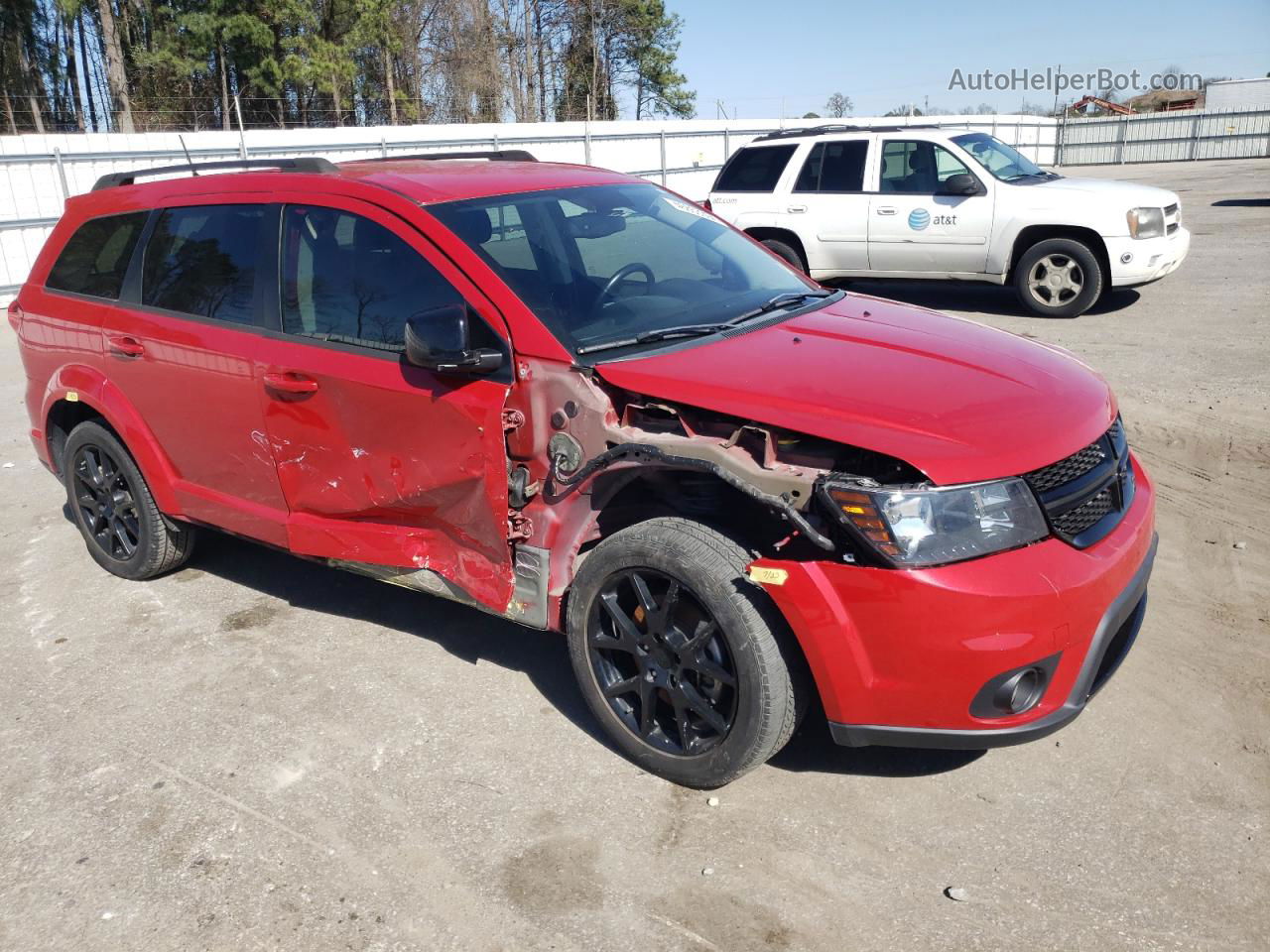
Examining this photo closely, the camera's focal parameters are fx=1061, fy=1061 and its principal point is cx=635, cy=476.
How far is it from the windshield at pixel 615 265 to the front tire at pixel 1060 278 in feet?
21.4

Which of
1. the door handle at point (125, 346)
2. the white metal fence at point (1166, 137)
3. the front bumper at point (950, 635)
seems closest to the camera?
the front bumper at point (950, 635)

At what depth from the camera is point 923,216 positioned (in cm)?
1060

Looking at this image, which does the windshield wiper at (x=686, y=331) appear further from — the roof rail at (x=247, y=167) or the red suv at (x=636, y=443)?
the roof rail at (x=247, y=167)

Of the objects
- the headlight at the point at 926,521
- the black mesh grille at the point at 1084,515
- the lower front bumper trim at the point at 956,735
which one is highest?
the headlight at the point at 926,521

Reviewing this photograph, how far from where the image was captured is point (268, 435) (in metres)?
4.10

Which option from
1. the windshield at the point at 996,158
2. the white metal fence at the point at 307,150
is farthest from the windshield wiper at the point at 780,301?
the white metal fence at the point at 307,150

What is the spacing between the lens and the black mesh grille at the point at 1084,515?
2.99 m

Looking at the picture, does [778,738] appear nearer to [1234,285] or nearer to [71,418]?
[71,418]

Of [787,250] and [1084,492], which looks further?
[787,250]

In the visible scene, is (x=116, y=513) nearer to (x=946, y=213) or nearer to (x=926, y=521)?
(x=926, y=521)

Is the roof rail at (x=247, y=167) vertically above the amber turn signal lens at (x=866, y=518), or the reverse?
the roof rail at (x=247, y=167)

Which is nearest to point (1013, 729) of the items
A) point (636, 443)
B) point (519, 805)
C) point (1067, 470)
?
point (1067, 470)

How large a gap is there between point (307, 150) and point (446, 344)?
16952 millimetres

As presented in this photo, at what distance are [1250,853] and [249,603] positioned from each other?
4001 mm
